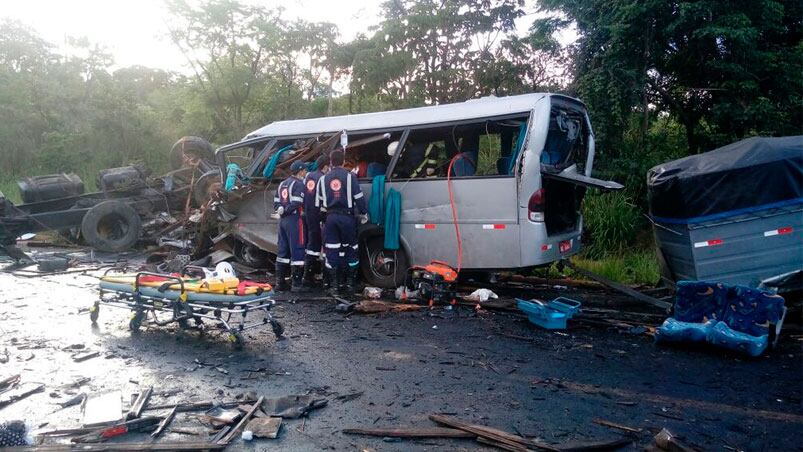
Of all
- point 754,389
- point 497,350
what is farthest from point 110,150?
point 754,389

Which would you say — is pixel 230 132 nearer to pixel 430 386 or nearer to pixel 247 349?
pixel 247 349

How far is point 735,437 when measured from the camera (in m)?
3.27

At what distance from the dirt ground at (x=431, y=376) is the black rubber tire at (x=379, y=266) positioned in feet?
3.32

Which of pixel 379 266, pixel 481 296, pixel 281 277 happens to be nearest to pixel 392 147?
pixel 379 266

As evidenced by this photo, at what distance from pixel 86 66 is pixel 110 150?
4.77 metres

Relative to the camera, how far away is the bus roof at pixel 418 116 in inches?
253

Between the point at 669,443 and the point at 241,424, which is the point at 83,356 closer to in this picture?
the point at 241,424

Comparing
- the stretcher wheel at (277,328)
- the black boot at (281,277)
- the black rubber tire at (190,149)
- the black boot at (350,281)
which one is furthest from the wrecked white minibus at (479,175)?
the black rubber tire at (190,149)

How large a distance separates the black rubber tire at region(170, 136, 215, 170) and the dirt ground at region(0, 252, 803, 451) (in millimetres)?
7285

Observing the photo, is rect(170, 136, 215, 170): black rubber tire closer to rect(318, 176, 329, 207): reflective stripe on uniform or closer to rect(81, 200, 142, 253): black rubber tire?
rect(81, 200, 142, 253): black rubber tire

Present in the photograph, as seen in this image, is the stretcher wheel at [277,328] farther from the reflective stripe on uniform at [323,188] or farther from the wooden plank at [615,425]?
the wooden plank at [615,425]

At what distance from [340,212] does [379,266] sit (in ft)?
3.28

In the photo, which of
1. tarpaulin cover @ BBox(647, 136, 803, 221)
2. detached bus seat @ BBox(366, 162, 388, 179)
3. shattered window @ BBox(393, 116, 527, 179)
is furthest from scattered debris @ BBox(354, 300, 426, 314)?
tarpaulin cover @ BBox(647, 136, 803, 221)

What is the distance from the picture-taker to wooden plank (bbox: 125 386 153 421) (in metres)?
3.62
